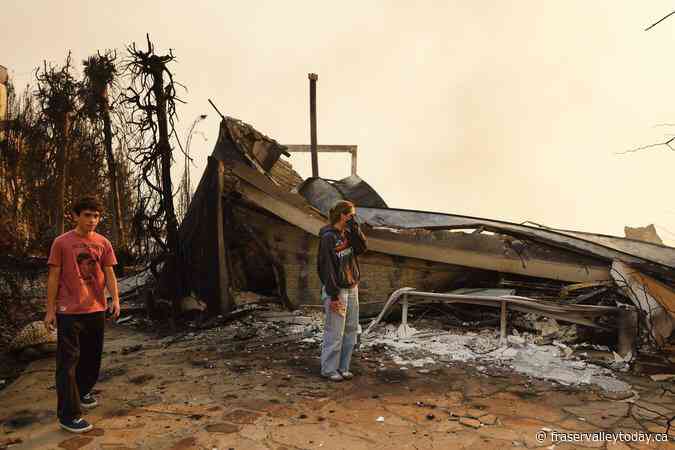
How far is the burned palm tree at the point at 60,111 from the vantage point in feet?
43.5

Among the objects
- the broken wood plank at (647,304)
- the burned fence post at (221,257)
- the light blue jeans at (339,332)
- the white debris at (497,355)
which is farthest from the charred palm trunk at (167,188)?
the broken wood plank at (647,304)

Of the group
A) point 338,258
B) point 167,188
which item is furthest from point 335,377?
point 167,188

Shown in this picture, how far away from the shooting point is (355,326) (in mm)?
4879

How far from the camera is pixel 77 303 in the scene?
3596 mm

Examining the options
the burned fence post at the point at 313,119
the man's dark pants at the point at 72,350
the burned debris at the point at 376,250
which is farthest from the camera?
the burned fence post at the point at 313,119

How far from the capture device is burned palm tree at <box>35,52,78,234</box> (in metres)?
13.2

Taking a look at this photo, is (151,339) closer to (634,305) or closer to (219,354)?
(219,354)

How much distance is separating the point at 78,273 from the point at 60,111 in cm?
1194

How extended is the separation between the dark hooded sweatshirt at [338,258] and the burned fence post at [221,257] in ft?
10.9

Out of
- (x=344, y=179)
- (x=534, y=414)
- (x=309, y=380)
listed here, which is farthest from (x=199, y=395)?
(x=344, y=179)

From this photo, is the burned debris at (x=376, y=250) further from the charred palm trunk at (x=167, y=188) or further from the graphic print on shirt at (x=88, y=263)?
the graphic print on shirt at (x=88, y=263)

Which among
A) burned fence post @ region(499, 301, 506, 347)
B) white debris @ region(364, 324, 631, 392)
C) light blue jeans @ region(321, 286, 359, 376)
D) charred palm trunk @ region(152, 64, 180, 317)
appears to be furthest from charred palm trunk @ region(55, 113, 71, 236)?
burned fence post @ region(499, 301, 506, 347)

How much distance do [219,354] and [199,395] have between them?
5.10 ft

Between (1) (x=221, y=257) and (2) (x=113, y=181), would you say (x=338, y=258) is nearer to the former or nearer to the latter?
(1) (x=221, y=257)
